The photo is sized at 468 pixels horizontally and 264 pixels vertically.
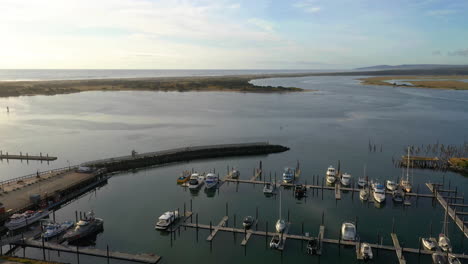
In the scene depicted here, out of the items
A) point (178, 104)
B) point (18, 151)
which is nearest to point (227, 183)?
point (18, 151)

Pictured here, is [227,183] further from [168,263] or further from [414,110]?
[414,110]

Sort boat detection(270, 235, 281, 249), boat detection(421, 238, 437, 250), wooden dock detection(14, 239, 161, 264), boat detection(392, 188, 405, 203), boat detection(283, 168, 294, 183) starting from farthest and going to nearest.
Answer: boat detection(283, 168, 294, 183)
boat detection(392, 188, 405, 203)
boat detection(270, 235, 281, 249)
boat detection(421, 238, 437, 250)
wooden dock detection(14, 239, 161, 264)

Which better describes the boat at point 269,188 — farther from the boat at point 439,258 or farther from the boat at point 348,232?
the boat at point 439,258

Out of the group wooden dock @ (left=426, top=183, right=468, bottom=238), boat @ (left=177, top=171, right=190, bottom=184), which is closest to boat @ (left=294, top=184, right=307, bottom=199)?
boat @ (left=177, top=171, right=190, bottom=184)

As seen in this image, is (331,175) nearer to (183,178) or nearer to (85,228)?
(183,178)

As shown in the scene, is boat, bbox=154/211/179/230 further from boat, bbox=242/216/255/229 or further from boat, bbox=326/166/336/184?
boat, bbox=326/166/336/184

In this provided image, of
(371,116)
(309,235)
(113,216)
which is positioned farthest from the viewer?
(371,116)
